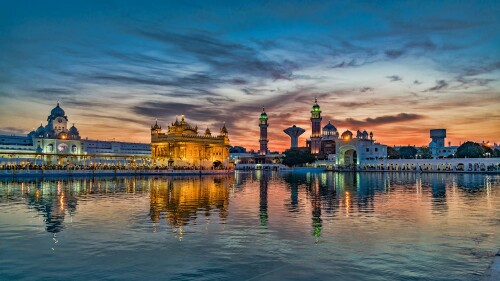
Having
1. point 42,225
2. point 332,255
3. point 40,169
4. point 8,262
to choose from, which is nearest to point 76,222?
point 42,225

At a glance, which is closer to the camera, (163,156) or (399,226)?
(399,226)

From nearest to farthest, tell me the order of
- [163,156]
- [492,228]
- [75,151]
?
[492,228] < [163,156] < [75,151]

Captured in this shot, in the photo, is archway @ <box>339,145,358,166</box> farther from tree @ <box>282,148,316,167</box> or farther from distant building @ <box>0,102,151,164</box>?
distant building @ <box>0,102,151,164</box>

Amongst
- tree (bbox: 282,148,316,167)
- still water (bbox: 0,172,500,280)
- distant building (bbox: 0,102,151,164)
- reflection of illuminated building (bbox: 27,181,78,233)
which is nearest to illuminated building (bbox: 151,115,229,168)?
distant building (bbox: 0,102,151,164)

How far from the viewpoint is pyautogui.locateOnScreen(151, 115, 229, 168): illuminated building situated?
110125 millimetres

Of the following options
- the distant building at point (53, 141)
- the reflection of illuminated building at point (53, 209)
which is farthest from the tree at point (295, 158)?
the reflection of illuminated building at point (53, 209)

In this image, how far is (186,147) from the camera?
111000 mm

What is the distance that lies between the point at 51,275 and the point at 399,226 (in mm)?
15407

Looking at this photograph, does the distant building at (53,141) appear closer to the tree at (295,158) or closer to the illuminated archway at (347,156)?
the tree at (295,158)

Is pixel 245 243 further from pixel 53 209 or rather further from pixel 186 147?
pixel 186 147

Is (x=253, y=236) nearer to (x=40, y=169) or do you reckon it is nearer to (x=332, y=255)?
(x=332, y=255)

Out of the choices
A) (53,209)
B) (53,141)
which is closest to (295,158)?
(53,141)

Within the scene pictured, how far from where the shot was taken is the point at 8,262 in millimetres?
14031

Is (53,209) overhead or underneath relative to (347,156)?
underneath
